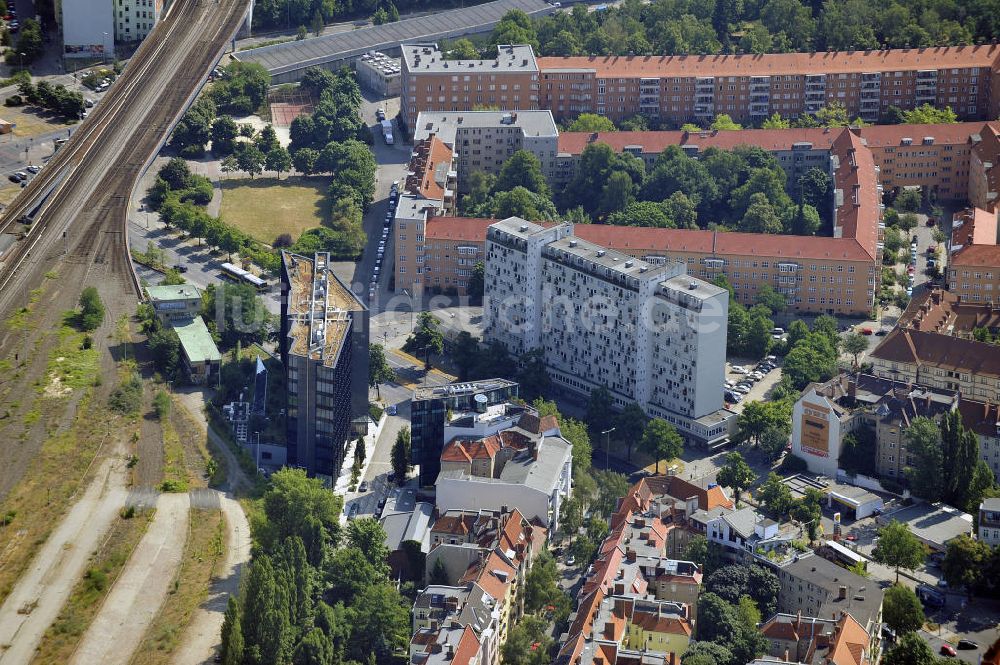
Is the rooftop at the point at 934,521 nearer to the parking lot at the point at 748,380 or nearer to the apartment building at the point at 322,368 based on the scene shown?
the parking lot at the point at 748,380

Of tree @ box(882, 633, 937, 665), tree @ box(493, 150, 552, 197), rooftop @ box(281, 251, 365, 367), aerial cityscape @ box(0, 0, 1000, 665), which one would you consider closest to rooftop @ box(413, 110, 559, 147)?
aerial cityscape @ box(0, 0, 1000, 665)

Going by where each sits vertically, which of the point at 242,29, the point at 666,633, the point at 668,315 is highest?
the point at 242,29

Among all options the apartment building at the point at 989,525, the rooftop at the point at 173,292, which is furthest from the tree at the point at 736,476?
the rooftop at the point at 173,292

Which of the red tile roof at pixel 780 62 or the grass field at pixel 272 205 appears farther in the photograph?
the red tile roof at pixel 780 62

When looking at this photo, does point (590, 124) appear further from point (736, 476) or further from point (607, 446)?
point (736, 476)

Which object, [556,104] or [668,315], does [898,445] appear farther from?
[556,104]

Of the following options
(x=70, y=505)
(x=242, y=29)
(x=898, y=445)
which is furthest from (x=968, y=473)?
(x=242, y=29)
